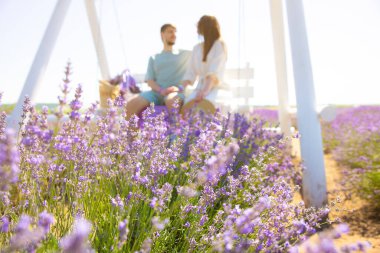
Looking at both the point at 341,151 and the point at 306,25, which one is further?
the point at 341,151

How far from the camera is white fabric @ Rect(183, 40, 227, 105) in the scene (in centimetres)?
413

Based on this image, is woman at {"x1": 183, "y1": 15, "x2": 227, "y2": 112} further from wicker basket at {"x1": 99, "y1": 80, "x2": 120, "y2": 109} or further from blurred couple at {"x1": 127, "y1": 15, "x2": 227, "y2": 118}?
wicker basket at {"x1": 99, "y1": 80, "x2": 120, "y2": 109}

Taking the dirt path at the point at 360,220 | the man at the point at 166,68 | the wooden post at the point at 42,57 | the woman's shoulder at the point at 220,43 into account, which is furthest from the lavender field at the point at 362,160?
the wooden post at the point at 42,57

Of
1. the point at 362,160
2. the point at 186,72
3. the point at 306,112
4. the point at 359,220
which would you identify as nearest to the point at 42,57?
the point at 186,72

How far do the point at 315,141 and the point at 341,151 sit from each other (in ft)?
6.91

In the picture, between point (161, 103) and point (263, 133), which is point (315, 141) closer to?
point (263, 133)

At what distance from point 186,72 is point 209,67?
358 mm

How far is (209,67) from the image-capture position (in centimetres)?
423

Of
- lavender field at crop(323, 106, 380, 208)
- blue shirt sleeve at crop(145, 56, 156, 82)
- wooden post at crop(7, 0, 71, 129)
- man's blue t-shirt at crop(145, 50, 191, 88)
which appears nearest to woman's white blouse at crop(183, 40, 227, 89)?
man's blue t-shirt at crop(145, 50, 191, 88)

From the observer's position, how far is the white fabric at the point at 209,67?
13.5 ft

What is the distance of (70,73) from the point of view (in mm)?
1262

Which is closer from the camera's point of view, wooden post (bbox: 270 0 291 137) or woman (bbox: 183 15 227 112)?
woman (bbox: 183 15 227 112)

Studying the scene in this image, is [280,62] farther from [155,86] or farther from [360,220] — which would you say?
[360,220]

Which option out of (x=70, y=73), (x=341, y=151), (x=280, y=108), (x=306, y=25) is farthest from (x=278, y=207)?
(x=341, y=151)
